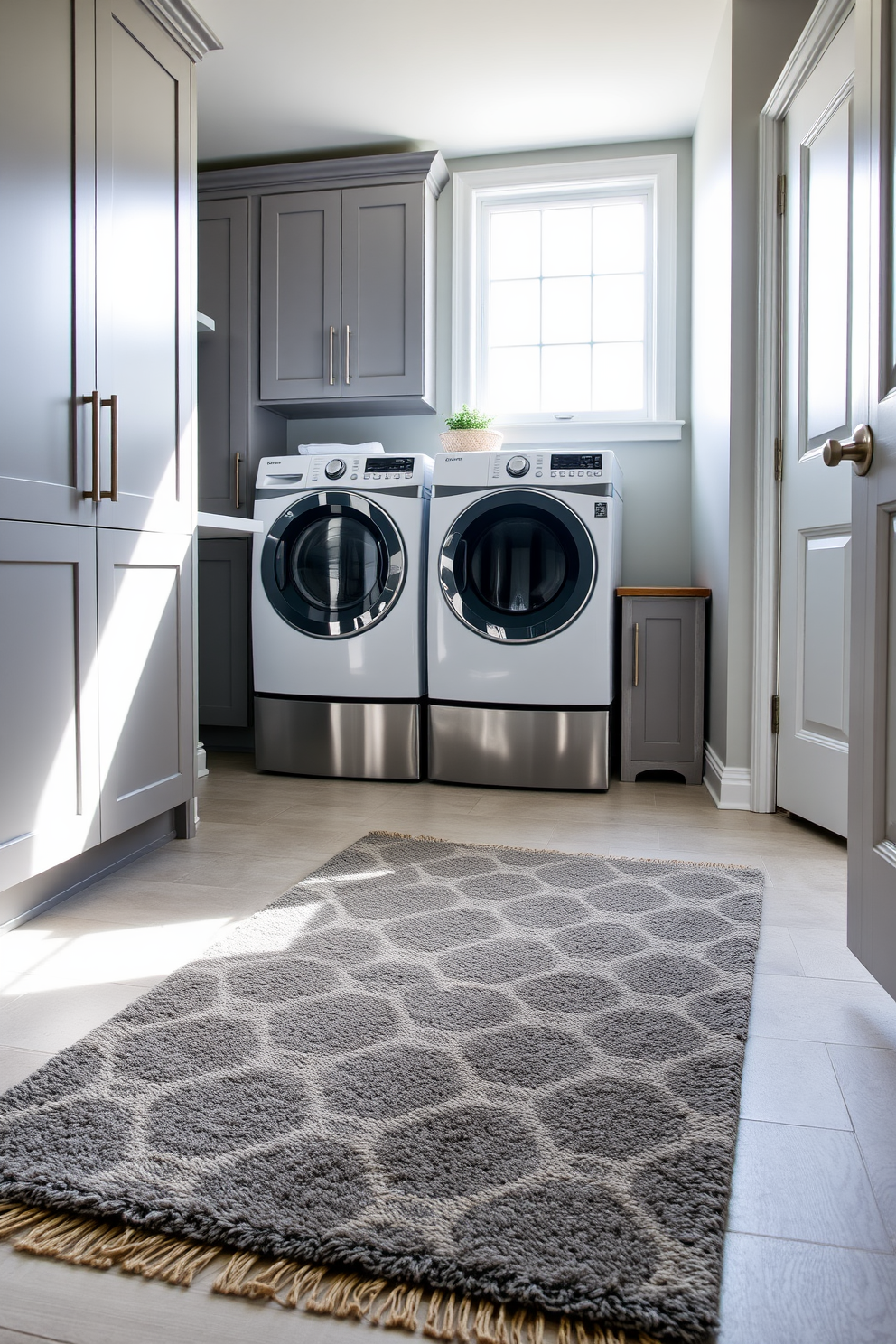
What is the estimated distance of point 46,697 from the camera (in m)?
1.76

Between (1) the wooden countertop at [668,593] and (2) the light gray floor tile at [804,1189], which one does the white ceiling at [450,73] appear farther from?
(2) the light gray floor tile at [804,1189]

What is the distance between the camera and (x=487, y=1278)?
85cm

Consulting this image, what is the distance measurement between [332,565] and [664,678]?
1.17 meters

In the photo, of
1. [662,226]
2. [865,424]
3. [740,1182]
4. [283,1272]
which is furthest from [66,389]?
[662,226]

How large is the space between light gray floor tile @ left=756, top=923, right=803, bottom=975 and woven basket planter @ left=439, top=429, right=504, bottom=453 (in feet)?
6.88

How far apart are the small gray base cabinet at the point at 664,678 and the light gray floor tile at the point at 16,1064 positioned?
7.30 ft

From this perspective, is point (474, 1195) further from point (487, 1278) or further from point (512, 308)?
point (512, 308)

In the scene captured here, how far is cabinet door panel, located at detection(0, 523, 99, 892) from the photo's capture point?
1654 millimetres

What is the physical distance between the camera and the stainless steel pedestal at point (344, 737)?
10.1 ft

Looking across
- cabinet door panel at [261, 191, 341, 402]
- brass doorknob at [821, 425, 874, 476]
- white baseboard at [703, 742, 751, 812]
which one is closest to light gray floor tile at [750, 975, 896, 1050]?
brass doorknob at [821, 425, 874, 476]

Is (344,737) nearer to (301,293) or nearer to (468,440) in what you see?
(468,440)

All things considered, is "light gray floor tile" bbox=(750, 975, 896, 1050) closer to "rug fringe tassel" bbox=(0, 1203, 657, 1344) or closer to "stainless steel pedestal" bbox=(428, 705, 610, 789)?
"rug fringe tassel" bbox=(0, 1203, 657, 1344)

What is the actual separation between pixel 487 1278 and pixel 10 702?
1.26m

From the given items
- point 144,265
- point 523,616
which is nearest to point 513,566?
point 523,616
